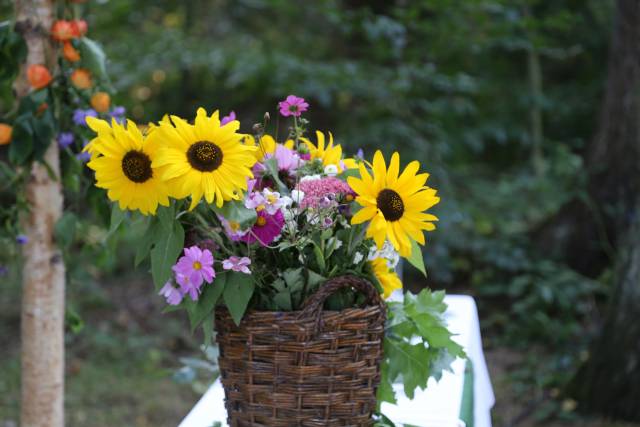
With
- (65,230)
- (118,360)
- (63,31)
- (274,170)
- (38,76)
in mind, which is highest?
(63,31)

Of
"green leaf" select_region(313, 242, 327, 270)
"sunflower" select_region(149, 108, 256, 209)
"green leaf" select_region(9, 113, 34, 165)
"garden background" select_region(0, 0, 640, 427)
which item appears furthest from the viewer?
"garden background" select_region(0, 0, 640, 427)

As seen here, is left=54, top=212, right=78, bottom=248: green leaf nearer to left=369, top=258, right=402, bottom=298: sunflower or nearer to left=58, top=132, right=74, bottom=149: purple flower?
left=58, top=132, right=74, bottom=149: purple flower

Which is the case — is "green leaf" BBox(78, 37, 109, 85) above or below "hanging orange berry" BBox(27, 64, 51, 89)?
above

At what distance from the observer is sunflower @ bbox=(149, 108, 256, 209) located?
3.38 feet

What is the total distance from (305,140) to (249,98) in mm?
4271

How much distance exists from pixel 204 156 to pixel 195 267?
0.55 feet

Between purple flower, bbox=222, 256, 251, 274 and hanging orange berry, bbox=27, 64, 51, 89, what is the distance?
97 cm

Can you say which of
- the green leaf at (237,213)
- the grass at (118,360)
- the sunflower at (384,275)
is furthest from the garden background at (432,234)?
the green leaf at (237,213)

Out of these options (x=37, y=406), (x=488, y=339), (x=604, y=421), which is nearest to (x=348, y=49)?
Result: (x=488, y=339)

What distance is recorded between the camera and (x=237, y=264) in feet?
3.55

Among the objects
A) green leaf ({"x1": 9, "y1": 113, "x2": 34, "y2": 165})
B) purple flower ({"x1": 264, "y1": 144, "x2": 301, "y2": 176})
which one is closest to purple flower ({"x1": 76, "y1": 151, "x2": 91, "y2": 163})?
green leaf ({"x1": 9, "y1": 113, "x2": 34, "y2": 165})

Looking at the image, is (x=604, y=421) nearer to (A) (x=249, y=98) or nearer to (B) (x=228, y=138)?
(B) (x=228, y=138)

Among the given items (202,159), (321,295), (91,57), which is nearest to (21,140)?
(91,57)

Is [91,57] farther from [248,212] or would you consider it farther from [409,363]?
[409,363]
